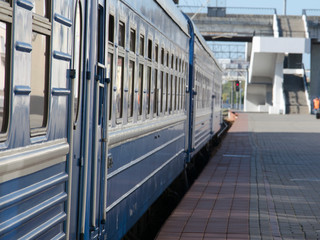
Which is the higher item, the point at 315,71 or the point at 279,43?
the point at 279,43

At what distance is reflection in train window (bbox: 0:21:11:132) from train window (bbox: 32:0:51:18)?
0.39m

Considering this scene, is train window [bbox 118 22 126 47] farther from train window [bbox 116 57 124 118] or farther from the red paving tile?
the red paving tile

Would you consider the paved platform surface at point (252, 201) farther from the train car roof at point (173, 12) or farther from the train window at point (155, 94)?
the train car roof at point (173, 12)

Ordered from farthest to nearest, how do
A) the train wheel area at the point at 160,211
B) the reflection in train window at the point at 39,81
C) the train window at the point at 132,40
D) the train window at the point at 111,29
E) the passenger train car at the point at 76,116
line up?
the train wheel area at the point at 160,211, the train window at the point at 132,40, the train window at the point at 111,29, the reflection in train window at the point at 39,81, the passenger train car at the point at 76,116

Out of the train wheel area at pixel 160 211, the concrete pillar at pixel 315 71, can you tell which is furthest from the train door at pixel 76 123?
the concrete pillar at pixel 315 71

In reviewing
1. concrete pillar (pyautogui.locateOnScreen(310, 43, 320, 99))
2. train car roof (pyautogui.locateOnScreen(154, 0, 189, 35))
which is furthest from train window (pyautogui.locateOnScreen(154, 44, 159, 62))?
concrete pillar (pyautogui.locateOnScreen(310, 43, 320, 99))

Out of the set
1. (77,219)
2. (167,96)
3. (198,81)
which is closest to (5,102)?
(77,219)

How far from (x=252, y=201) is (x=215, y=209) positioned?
1041mm

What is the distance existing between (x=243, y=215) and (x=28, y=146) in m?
5.87

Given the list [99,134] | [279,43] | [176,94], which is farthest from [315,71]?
[99,134]

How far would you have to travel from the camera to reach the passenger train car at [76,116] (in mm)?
3158

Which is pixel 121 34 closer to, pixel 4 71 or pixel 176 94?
pixel 4 71

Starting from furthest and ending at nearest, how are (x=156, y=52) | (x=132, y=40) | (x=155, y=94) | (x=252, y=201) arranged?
(x=252, y=201), (x=155, y=94), (x=156, y=52), (x=132, y=40)

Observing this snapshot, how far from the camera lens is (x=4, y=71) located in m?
3.05
